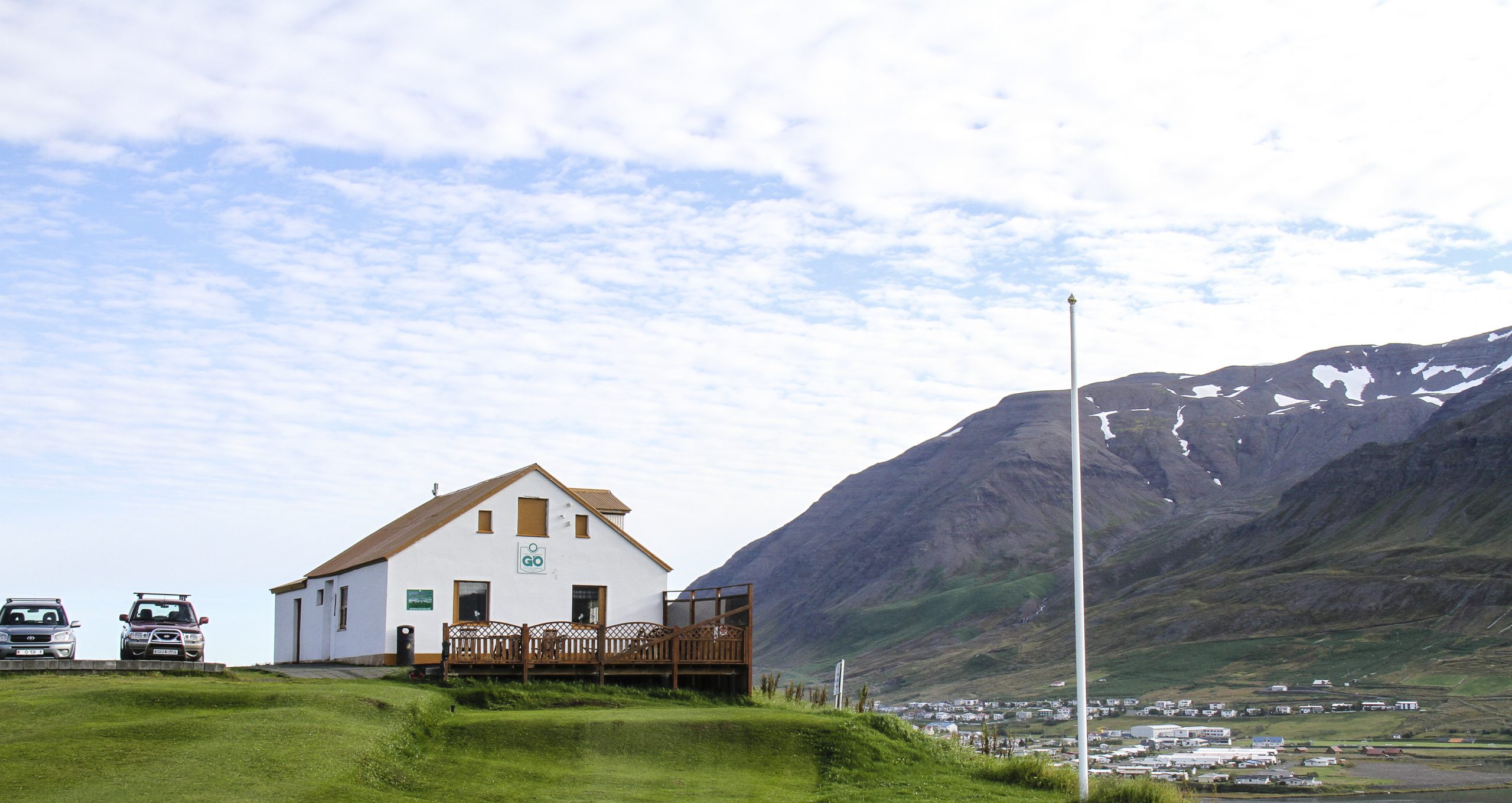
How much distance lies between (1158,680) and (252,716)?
12227 centimetres

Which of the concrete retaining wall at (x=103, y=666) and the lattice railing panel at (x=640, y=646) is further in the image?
the lattice railing panel at (x=640, y=646)

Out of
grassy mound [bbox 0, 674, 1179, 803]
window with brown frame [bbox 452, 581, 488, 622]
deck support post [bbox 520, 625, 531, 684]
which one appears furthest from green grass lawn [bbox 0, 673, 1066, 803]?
window with brown frame [bbox 452, 581, 488, 622]

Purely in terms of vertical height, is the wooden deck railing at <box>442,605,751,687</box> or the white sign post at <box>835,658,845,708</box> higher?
Result: the wooden deck railing at <box>442,605,751,687</box>

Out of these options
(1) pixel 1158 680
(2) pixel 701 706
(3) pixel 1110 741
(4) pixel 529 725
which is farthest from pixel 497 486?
(1) pixel 1158 680

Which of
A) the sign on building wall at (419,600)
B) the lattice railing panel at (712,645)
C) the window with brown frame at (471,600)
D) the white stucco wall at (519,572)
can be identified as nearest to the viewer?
the lattice railing panel at (712,645)

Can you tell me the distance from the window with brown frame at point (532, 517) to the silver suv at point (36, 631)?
11.9 m

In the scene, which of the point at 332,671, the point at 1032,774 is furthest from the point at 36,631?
the point at 1032,774

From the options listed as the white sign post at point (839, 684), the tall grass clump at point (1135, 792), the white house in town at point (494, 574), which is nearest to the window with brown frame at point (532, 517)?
the white house in town at point (494, 574)

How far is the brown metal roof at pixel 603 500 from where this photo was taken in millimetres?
43031

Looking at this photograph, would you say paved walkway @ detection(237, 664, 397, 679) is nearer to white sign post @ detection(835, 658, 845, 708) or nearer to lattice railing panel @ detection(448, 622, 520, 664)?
lattice railing panel @ detection(448, 622, 520, 664)

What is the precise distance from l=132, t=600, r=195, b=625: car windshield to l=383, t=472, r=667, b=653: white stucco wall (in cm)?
544

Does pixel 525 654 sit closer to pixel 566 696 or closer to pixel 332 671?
pixel 566 696

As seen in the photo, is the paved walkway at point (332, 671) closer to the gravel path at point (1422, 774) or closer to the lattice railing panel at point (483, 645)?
the lattice railing panel at point (483, 645)

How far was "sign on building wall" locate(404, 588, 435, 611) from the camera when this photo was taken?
118ft
